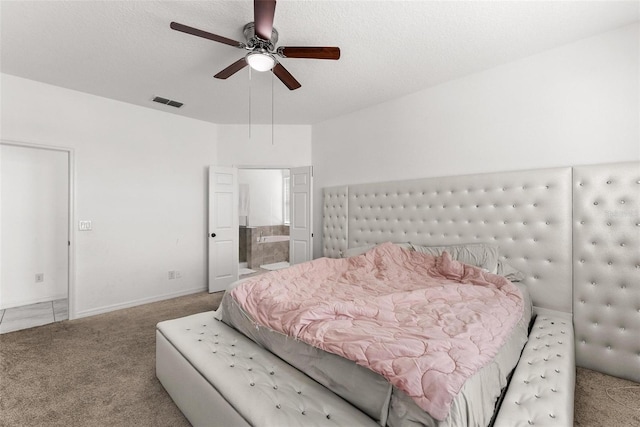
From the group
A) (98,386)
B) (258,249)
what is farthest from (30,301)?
(258,249)

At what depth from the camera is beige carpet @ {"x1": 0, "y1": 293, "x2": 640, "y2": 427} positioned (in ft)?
5.90

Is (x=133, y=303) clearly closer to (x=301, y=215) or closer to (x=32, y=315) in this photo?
(x=32, y=315)

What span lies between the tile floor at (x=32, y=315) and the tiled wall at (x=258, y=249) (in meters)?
3.10

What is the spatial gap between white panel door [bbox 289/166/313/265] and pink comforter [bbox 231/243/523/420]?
1620 mm

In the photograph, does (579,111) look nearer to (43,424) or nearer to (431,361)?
(431,361)

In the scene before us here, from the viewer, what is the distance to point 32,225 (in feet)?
13.7

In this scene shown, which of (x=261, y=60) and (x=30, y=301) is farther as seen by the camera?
(x=30, y=301)

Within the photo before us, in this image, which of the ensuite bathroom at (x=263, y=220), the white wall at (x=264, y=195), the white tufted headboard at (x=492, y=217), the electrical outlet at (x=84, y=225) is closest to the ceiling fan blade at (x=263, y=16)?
the white tufted headboard at (x=492, y=217)

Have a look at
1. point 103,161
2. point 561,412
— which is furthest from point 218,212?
point 561,412

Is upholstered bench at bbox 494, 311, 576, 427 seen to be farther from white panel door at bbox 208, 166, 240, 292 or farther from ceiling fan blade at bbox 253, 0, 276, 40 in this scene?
white panel door at bbox 208, 166, 240, 292

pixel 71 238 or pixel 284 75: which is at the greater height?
pixel 284 75

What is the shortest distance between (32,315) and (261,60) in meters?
4.23

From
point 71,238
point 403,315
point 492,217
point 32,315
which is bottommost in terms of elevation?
point 32,315

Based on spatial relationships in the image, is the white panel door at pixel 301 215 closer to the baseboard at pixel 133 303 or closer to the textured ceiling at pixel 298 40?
the textured ceiling at pixel 298 40
